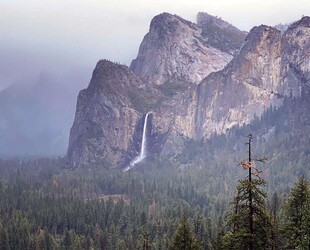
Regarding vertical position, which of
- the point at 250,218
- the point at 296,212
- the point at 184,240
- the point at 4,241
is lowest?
the point at 4,241

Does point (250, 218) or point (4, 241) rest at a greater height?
point (250, 218)

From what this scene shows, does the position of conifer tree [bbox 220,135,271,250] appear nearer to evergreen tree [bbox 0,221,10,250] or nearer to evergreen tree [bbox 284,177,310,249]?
evergreen tree [bbox 284,177,310,249]

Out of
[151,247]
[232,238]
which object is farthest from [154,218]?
[232,238]

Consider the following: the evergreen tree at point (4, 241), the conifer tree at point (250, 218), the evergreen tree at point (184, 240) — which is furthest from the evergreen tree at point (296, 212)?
the evergreen tree at point (4, 241)

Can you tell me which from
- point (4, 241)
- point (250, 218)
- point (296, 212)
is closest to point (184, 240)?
point (296, 212)

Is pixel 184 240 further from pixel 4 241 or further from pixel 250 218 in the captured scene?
pixel 4 241

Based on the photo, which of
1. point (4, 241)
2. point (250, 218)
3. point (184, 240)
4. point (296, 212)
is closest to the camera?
point (250, 218)

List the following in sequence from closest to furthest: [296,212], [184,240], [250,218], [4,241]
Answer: [250,218], [184,240], [296,212], [4,241]

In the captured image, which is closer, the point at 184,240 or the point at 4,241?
the point at 184,240

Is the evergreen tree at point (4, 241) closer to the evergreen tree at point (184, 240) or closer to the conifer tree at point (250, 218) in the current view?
the evergreen tree at point (184, 240)

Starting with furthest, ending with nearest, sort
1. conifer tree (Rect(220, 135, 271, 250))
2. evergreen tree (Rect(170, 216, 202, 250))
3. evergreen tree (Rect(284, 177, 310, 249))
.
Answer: evergreen tree (Rect(284, 177, 310, 249)), evergreen tree (Rect(170, 216, 202, 250)), conifer tree (Rect(220, 135, 271, 250))

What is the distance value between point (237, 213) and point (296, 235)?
706 inches

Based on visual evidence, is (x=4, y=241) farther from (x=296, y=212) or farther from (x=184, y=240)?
(x=296, y=212)

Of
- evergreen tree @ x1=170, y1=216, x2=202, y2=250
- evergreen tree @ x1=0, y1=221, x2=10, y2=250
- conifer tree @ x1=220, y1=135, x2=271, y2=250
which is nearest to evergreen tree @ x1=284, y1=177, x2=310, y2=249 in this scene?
evergreen tree @ x1=170, y1=216, x2=202, y2=250
